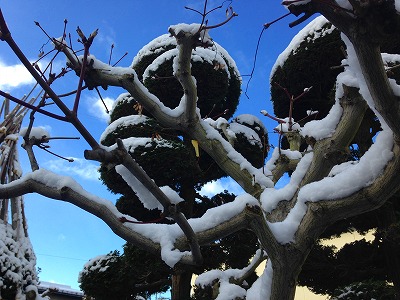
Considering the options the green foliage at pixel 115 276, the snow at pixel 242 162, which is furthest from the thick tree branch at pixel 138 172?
the green foliage at pixel 115 276

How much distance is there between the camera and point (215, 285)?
12.4 feet

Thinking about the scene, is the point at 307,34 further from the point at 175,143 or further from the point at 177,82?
the point at 175,143

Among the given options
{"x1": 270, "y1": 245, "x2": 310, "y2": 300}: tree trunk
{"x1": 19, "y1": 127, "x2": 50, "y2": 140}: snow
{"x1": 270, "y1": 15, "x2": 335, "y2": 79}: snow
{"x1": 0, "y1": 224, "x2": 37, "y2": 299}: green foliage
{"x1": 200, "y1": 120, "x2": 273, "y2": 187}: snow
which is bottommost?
{"x1": 270, "y1": 245, "x2": 310, "y2": 300}: tree trunk

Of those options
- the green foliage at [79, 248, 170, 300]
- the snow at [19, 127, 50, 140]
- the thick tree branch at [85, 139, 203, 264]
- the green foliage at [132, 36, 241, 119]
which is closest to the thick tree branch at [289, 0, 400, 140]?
the thick tree branch at [85, 139, 203, 264]

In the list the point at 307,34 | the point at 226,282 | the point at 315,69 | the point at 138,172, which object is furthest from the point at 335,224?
the point at 138,172

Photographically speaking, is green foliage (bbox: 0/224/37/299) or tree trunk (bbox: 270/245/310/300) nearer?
tree trunk (bbox: 270/245/310/300)

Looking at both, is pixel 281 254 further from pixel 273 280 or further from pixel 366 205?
pixel 366 205

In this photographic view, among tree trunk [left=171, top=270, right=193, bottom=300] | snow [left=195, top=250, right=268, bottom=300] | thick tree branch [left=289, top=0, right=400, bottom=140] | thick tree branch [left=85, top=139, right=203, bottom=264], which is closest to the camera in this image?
thick tree branch [left=289, top=0, right=400, bottom=140]

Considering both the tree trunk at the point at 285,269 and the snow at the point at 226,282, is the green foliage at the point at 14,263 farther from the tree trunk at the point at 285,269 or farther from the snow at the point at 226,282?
the tree trunk at the point at 285,269

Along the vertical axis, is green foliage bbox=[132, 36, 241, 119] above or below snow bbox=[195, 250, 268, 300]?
above

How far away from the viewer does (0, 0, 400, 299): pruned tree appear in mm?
1592

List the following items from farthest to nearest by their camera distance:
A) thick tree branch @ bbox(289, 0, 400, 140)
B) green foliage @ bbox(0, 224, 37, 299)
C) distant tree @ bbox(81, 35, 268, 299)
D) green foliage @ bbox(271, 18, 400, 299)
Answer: distant tree @ bbox(81, 35, 268, 299) < green foliage @ bbox(271, 18, 400, 299) < green foliage @ bbox(0, 224, 37, 299) < thick tree branch @ bbox(289, 0, 400, 140)

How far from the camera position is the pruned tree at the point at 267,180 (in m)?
1.59

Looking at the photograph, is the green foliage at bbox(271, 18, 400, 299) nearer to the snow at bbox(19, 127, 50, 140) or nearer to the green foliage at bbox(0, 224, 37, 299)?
the green foliage at bbox(0, 224, 37, 299)
